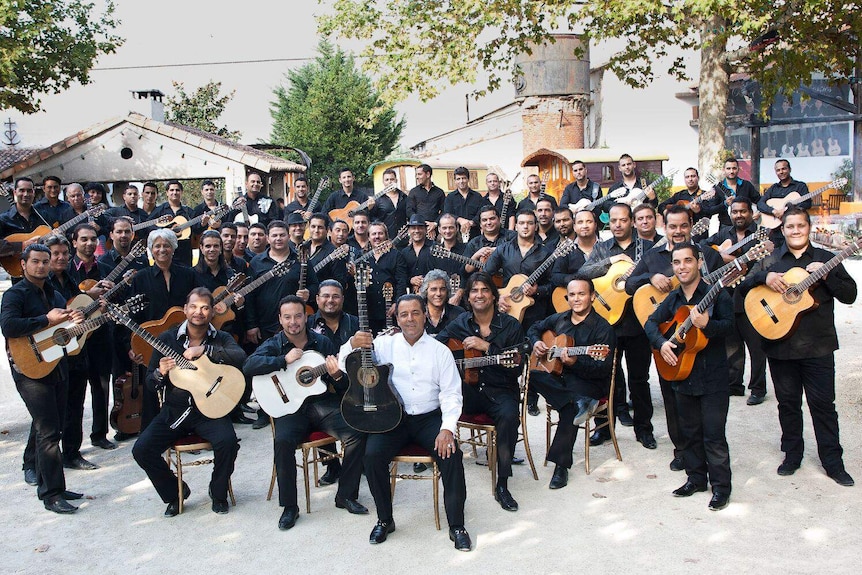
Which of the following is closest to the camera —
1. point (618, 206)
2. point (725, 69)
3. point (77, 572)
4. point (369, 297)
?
point (77, 572)

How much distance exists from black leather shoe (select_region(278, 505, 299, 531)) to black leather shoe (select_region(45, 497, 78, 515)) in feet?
4.92

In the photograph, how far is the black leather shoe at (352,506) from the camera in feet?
18.6

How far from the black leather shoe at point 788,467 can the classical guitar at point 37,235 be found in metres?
6.36

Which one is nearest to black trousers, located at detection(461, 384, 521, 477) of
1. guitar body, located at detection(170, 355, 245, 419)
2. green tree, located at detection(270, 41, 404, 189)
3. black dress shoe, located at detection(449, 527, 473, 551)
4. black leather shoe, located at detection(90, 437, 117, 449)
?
black dress shoe, located at detection(449, 527, 473, 551)

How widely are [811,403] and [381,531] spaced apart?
3.10 metres

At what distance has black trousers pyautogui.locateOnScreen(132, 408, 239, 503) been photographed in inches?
222

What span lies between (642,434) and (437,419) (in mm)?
2197

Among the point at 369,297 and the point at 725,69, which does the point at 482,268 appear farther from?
the point at 725,69

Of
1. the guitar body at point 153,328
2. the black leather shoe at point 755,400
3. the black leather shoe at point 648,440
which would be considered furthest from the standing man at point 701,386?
the guitar body at point 153,328

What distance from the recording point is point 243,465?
22.0 feet

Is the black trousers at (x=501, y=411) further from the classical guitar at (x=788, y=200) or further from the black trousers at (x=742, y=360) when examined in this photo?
the classical guitar at (x=788, y=200)

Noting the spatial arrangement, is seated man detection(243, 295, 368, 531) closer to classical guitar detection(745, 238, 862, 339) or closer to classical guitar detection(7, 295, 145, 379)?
classical guitar detection(7, 295, 145, 379)

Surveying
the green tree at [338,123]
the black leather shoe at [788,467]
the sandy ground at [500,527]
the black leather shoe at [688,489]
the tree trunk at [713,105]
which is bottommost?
the sandy ground at [500,527]

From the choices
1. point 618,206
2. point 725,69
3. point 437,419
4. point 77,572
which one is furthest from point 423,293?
point 725,69
